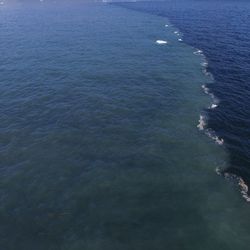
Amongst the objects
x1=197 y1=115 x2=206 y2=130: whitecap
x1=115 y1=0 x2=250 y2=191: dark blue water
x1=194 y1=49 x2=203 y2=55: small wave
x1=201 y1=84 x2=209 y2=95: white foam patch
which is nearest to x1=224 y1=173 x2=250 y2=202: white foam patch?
x1=115 y1=0 x2=250 y2=191: dark blue water

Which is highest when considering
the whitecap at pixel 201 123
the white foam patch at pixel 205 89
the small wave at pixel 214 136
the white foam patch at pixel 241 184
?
the white foam patch at pixel 241 184

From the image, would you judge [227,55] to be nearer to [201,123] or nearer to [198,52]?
[198,52]

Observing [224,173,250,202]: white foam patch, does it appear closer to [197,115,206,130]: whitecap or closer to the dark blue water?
the dark blue water

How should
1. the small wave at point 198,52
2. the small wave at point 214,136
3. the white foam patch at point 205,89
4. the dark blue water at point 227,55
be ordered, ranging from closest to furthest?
the small wave at point 214,136 → the dark blue water at point 227,55 → the white foam patch at point 205,89 → the small wave at point 198,52

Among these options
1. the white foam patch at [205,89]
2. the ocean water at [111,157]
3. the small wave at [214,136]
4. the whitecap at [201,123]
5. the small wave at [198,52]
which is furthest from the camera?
the small wave at [198,52]

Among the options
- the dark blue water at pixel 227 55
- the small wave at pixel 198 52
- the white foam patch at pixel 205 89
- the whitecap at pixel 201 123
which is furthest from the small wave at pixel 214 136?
the small wave at pixel 198 52

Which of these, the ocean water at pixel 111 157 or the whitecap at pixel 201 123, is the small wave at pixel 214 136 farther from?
the whitecap at pixel 201 123

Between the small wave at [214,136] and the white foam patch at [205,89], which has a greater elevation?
the small wave at [214,136]

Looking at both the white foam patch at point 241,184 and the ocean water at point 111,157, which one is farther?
the white foam patch at point 241,184
